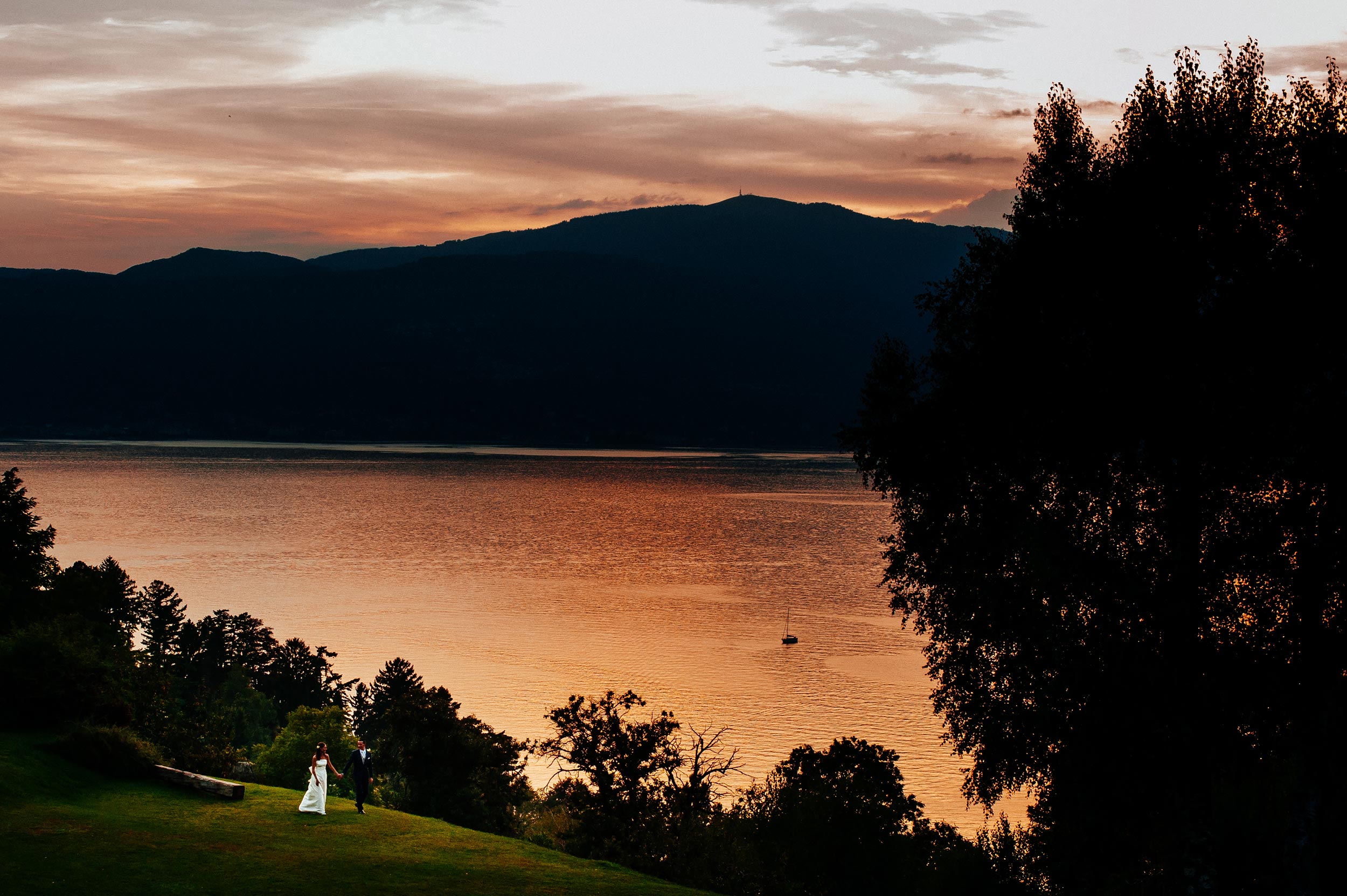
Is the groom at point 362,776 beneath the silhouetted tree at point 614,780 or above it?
above

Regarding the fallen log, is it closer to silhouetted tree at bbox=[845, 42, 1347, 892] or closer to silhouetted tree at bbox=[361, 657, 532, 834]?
silhouetted tree at bbox=[361, 657, 532, 834]

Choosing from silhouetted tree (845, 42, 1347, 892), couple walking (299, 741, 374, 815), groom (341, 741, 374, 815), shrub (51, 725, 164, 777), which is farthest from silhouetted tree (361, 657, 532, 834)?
silhouetted tree (845, 42, 1347, 892)

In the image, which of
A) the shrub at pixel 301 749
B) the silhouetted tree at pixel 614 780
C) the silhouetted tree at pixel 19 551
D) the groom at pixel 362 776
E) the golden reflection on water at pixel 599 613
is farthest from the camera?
the golden reflection on water at pixel 599 613

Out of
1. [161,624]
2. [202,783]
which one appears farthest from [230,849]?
[161,624]

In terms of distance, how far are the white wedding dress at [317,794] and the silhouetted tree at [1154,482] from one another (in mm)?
15814

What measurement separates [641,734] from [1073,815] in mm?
24376

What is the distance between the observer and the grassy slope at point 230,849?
20969mm

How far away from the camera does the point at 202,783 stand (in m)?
29.0

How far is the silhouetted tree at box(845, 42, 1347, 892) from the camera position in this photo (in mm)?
21266

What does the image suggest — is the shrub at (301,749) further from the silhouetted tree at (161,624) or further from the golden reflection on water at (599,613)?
the silhouetted tree at (161,624)

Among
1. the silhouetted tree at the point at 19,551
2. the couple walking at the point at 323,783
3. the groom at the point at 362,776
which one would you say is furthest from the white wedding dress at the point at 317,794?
the silhouetted tree at the point at 19,551

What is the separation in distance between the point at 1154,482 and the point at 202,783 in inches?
1015

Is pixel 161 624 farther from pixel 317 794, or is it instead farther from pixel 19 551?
pixel 317 794

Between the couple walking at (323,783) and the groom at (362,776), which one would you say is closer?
the couple walking at (323,783)
